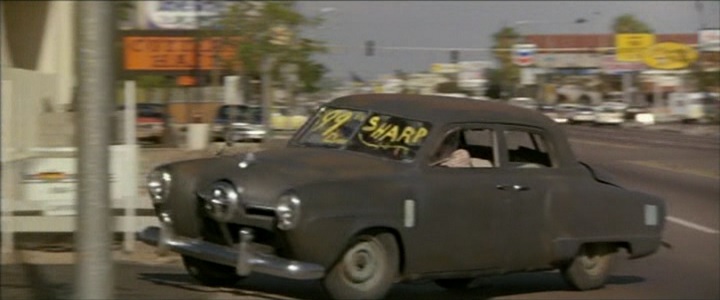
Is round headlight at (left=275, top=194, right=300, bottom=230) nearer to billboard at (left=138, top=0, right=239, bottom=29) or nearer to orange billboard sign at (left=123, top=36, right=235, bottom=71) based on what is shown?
orange billboard sign at (left=123, top=36, right=235, bottom=71)

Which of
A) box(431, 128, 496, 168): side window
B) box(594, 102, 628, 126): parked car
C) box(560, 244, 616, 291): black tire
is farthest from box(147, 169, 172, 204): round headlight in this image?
box(594, 102, 628, 126): parked car

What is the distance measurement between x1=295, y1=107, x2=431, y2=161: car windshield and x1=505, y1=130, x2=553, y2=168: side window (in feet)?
3.60

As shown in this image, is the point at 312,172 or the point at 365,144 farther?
the point at 365,144

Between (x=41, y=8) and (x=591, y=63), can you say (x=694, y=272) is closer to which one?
(x=41, y=8)

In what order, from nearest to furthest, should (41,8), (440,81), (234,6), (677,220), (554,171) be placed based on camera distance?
(554,171) → (677,220) → (234,6) → (41,8) → (440,81)

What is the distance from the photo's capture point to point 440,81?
189ft

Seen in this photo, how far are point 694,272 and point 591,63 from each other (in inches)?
2760

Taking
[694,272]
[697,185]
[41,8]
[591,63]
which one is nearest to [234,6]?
[41,8]

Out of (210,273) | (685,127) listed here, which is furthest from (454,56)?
(210,273)

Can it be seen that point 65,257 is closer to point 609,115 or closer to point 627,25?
point 609,115

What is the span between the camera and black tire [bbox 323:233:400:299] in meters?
9.20

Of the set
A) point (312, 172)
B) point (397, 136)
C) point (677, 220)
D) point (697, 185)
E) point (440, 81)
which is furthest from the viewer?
point (440, 81)

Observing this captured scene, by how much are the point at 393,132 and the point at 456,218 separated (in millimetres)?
829

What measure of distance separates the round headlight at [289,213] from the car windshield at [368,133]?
1.35 metres
